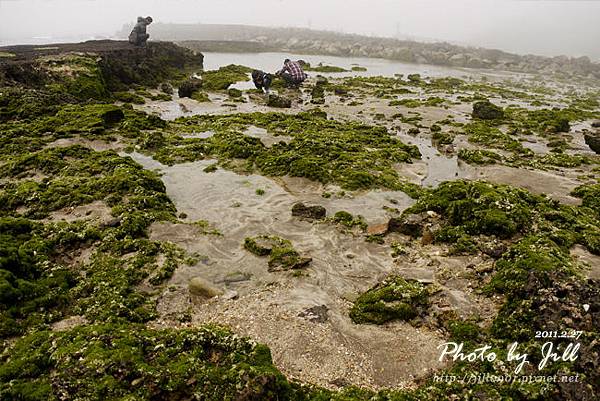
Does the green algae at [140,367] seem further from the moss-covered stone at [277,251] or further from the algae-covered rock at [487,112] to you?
the algae-covered rock at [487,112]

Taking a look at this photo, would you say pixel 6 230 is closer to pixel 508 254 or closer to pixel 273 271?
pixel 273 271

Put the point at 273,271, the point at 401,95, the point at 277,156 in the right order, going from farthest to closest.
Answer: the point at 401,95
the point at 277,156
the point at 273,271

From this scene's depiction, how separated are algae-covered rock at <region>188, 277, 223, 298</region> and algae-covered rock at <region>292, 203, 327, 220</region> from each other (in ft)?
19.4

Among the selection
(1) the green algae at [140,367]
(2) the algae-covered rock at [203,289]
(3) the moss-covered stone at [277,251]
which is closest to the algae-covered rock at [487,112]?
(3) the moss-covered stone at [277,251]

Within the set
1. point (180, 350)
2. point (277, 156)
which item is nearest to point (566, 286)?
point (180, 350)

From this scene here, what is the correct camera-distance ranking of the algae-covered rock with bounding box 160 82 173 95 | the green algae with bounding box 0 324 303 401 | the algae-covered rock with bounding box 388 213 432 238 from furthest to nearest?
the algae-covered rock with bounding box 160 82 173 95 → the algae-covered rock with bounding box 388 213 432 238 → the green algae with bounding box 0 324 303 401

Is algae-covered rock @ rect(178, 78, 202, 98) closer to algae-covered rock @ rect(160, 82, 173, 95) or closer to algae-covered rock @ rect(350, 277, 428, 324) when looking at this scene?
algae-covered rock @ rect(160, 82, 173, 95)

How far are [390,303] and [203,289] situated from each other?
559 cm

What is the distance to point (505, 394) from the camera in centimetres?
830

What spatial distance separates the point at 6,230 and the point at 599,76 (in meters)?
111

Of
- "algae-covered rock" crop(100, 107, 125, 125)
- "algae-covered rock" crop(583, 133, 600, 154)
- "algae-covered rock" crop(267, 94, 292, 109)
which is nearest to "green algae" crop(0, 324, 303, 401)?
"algae-covered rock" crop(100, 107, 125, 125)

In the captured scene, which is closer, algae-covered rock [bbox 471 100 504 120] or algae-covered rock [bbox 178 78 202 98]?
algae-covered rock [bbox 471 100 504 120]

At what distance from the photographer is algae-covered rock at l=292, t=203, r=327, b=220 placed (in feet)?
55.9

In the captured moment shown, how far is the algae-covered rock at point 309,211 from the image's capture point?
17047mm
